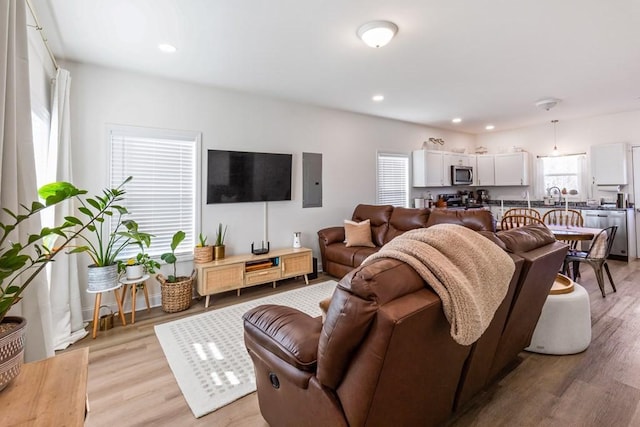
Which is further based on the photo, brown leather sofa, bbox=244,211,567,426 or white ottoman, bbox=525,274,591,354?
white ottoman, bbox=525,274,591,354

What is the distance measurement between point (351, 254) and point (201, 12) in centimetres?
312

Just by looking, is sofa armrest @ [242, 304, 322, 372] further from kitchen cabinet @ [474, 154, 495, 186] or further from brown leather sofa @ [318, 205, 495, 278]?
kitchen cabinet @ [474, 154, 495, 186]

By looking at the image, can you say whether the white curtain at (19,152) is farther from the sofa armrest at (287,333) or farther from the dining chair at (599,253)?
the dining chair at (599,253)

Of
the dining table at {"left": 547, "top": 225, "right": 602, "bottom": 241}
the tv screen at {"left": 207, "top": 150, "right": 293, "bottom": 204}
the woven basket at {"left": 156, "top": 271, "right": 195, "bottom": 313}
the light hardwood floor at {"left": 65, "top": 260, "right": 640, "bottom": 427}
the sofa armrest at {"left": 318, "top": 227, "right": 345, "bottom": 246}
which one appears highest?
the tv screen at {"left": 207, "top": 150, "right": 293, "bottom": 204}

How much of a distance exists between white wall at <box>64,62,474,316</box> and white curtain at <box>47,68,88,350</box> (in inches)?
15.6

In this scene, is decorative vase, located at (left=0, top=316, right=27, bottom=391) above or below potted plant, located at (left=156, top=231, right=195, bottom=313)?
above

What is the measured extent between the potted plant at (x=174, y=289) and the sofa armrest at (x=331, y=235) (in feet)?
6.50

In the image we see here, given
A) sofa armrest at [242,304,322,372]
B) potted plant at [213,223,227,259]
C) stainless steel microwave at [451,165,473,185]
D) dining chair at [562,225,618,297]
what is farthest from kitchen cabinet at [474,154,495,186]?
sofa armrest at [242,304,322,372]

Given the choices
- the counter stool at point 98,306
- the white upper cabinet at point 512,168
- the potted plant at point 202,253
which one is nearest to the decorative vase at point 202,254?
the potted plant at point 202,253

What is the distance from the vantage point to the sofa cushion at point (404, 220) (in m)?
4.44

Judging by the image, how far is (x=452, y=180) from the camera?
256 inches

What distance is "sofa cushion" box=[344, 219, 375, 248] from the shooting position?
449 centimetres

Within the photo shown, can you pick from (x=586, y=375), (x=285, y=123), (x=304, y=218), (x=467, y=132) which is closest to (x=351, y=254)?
(x=304, y=218)

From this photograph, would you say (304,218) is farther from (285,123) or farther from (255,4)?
(255,4)
